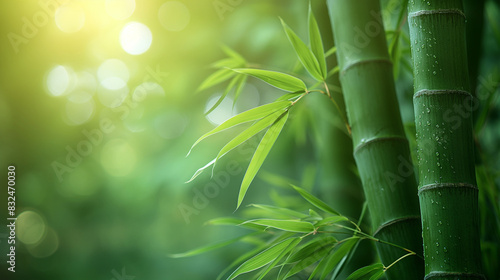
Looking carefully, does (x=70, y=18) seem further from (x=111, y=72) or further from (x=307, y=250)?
(x=307, y=250)

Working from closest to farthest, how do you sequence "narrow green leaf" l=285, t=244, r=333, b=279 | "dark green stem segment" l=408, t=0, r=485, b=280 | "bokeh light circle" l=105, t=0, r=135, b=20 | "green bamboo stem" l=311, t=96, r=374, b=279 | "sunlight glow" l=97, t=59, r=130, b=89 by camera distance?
"dark green stem segment" l=408, t=0, r=485, b=280, "narrow green leaf" l=285, t=244, r=333, b=279, "green bamboo stem" l=311, t=96, r=374, b=279, "bokeh light circle" l=105, t=0, r=135, b=20, "sunlight glow" l=97, t=59, r=130, b=89

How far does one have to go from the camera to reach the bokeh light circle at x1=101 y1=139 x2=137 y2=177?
1.61 metres

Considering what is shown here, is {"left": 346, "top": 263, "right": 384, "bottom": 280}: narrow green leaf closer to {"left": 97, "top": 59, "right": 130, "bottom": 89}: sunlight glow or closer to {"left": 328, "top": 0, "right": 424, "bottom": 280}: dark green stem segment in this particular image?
{"left": 328, "top": 0, "right": 424, "bottom": 280}: dark green stem segment

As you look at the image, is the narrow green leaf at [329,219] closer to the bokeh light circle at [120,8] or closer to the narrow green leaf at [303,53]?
the narrow green leaf at [303,53]

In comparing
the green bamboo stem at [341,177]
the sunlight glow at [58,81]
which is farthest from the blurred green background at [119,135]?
the green bamboo stem at [341,177]

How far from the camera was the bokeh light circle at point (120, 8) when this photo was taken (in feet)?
4.89

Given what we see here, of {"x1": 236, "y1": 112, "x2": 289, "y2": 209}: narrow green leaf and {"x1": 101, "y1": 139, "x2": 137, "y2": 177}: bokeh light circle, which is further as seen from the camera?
{"x1": 101, "y1": 139, "x2": 137, "y2": 177}: bokeh light circle

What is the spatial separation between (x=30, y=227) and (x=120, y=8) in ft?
A: 2.79

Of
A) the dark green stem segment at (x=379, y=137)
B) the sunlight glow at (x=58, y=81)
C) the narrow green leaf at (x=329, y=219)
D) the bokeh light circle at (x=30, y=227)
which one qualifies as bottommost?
the bokeh light circle at (x=30, y=227)

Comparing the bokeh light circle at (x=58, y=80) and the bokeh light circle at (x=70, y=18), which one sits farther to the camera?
the bokeh light circle at (x=58, y=80)

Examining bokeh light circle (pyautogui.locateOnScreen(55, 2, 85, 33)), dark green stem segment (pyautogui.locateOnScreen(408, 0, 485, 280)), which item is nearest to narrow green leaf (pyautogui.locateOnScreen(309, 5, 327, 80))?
dark green stem segment (pyautogui.locateOnScreen(408, 0, 485, 280))

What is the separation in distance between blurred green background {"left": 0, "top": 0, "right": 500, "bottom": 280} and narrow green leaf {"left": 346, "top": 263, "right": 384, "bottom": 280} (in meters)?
0.84

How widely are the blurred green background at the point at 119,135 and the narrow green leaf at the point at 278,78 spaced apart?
2.80ft

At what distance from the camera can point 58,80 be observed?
5.09 feet
